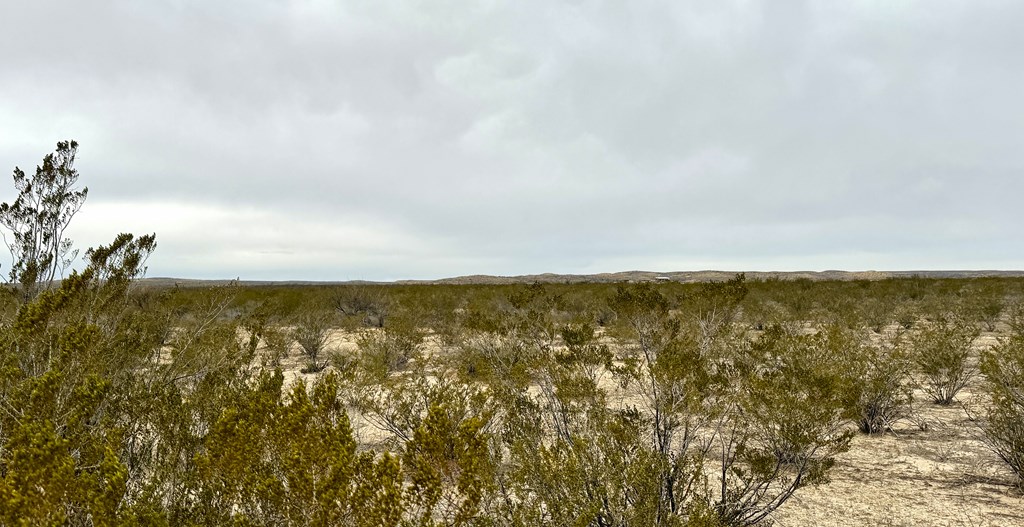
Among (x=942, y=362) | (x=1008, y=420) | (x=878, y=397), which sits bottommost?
(x=878, y=397)

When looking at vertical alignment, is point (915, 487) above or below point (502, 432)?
below

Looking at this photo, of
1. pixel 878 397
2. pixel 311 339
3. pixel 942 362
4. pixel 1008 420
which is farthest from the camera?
pixel 311 339

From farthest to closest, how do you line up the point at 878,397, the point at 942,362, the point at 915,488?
the point at 942,362 < the point at 878,397 < the point at 915,488

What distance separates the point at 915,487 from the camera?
571cm

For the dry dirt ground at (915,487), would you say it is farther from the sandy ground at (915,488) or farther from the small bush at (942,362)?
the small bush at (942,362)

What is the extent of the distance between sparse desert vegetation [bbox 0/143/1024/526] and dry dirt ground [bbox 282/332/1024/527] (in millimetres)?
29

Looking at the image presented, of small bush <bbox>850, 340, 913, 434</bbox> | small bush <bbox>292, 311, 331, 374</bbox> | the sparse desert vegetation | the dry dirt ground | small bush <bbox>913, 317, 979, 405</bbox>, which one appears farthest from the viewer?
small bush <bbox>292, 311, 331, 374</bbox>

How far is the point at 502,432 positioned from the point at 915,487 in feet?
15.6

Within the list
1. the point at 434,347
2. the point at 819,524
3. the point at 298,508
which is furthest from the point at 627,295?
the point at 434,347

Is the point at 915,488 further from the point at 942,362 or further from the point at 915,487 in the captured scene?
the point at 942,362

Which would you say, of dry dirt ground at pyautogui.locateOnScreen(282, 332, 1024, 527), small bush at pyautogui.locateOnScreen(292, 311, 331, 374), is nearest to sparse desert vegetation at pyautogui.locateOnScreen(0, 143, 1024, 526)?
dry dirt ground at pyautogui.locateOnScreen(282, 332, 1024, 527)

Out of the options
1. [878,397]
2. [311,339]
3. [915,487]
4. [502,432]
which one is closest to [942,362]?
[878,397]

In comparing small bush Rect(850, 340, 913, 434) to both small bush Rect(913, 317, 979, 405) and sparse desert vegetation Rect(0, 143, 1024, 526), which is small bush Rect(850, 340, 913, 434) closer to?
sparse desert vegetation Rect(0, 143, 1024, 526)

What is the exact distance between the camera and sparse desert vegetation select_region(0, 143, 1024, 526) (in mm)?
2436
